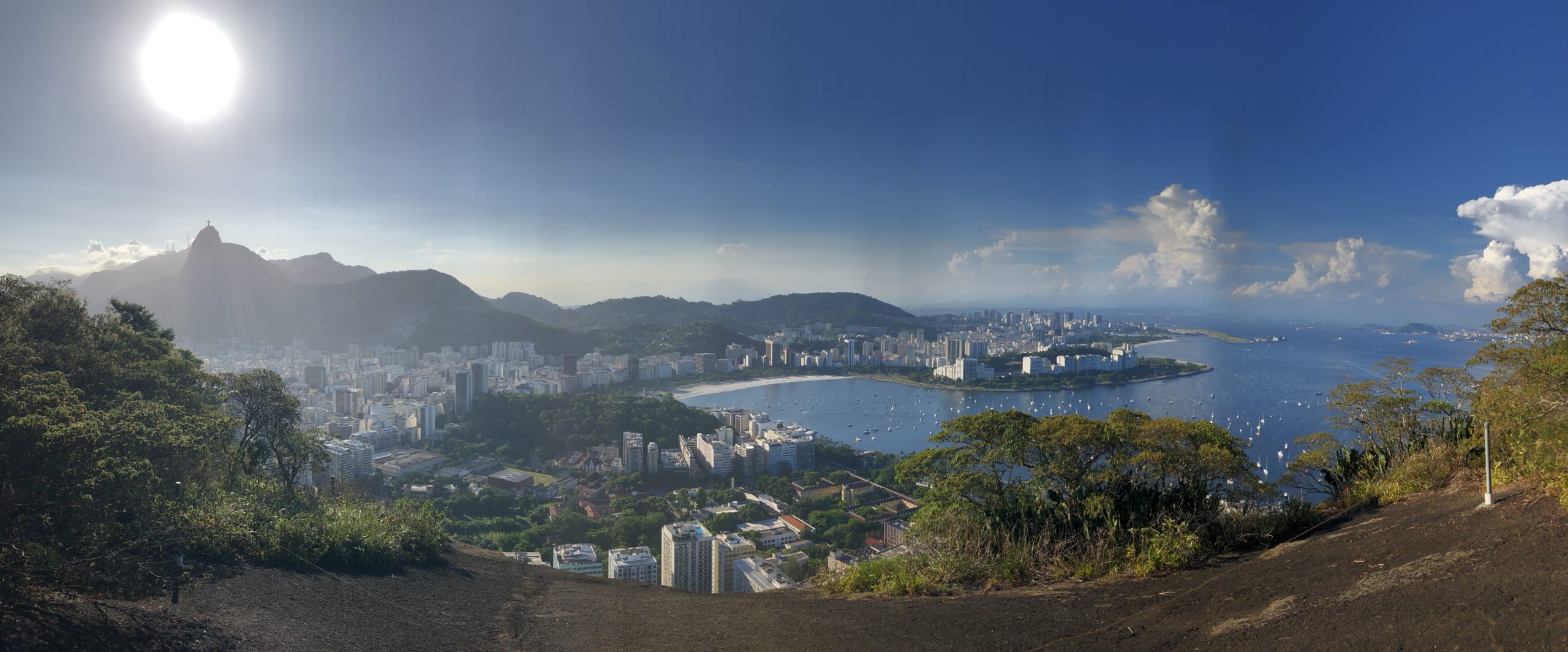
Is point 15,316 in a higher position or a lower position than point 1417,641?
higher

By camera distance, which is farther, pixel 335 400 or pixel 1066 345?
pixel 1066 345

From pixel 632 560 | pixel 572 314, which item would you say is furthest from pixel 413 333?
pixel 632 560

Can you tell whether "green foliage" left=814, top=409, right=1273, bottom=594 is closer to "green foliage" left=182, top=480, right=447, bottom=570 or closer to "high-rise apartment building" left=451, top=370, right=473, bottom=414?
"green foliage" left=182, top=480, right=447, bottom=570

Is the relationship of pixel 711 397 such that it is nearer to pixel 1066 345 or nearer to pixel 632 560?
pixel 1066 345

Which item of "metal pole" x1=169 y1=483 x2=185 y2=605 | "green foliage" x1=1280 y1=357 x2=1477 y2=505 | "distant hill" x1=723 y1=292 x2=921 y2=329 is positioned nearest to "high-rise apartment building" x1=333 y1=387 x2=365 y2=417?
"metal pole" x1=169 y1=483 x2=185 y2=605

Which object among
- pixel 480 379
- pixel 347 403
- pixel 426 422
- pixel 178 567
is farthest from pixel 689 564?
pixel 480 379

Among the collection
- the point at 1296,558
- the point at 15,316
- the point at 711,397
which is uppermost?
the point at 15,316
